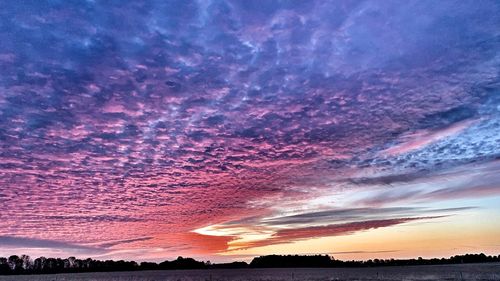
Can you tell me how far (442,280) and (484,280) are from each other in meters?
18.7

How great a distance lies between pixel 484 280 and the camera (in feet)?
453

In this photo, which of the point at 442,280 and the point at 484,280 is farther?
the point at 442,280

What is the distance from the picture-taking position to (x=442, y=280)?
15500 cm
